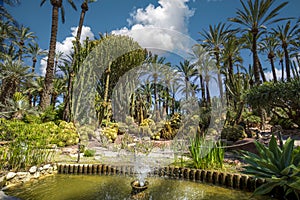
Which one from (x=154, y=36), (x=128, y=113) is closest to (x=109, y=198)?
→ (x=154, y=36)

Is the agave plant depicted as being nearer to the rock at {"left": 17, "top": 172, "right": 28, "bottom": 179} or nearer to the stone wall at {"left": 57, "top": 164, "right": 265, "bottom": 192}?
the stone wall at {"left": 57, "top": 164, "right": 265, "bottom": 192}

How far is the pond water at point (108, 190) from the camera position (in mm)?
3234

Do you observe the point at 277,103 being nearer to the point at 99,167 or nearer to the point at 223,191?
the point at 223,191

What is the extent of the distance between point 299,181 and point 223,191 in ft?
4.53

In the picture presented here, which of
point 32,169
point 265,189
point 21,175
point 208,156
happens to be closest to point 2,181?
point 21,175

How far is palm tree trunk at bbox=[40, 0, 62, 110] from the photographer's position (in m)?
10.5

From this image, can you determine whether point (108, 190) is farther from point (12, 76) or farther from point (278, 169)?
point (12, 76)

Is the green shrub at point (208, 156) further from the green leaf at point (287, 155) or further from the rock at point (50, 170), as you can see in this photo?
the rock at point (50, 170)

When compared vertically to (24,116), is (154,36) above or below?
above

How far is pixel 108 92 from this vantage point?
41.9 feet

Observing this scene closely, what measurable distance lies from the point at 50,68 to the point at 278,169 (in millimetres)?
10974

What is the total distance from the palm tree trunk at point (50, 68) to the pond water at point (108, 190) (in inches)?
287

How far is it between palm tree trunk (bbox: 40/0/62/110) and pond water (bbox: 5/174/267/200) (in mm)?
7278

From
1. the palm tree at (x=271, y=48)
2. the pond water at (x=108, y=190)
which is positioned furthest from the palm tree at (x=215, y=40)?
the pond water at (x=108, y=190)
